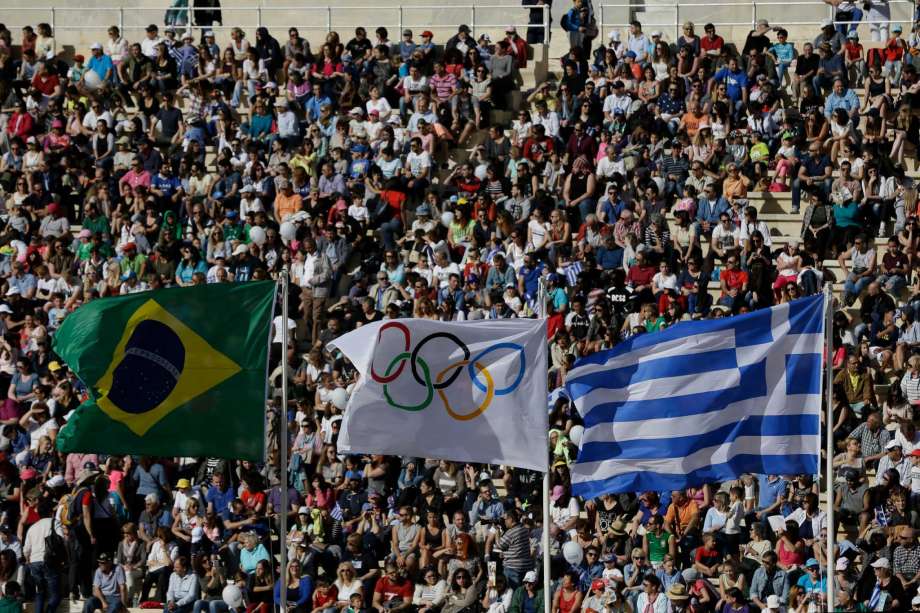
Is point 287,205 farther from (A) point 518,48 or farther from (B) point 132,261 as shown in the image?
(A) point 518,48

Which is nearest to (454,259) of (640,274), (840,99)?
(640,274)

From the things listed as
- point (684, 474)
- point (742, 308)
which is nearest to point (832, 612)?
point (684, 474)

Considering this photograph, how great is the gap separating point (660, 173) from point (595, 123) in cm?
181

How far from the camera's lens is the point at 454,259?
29641 millimetres

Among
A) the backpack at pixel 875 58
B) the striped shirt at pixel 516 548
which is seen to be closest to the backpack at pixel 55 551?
the striped shirt at pixel 516 548

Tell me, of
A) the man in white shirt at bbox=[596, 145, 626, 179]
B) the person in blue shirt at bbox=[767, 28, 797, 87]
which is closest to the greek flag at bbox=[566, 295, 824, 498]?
the man in white shirt at bbox=[596, 145, 626, 179]

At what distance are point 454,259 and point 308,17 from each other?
9.71 m

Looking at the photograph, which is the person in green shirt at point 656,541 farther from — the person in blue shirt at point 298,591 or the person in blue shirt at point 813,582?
the person in blue shirt at point 298,591

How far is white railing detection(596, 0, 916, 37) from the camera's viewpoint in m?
34.8

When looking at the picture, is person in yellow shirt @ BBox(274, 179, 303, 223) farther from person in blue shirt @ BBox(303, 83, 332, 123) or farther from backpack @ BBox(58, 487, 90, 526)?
backpack @ BBox(58, 487, 90, 526)

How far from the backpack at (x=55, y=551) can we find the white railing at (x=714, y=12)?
12945 millimetres

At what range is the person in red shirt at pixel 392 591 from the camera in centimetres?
2428

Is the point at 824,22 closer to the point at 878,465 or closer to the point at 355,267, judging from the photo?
the point at 355,267

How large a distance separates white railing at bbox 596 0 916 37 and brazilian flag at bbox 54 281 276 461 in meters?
16.7
